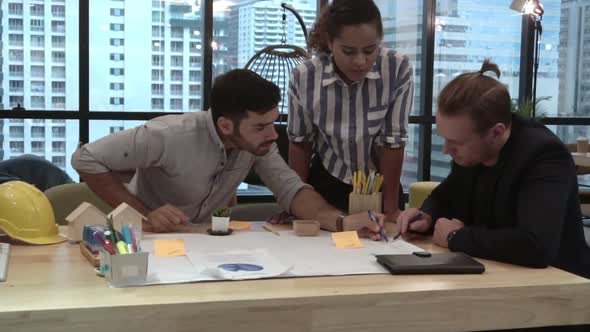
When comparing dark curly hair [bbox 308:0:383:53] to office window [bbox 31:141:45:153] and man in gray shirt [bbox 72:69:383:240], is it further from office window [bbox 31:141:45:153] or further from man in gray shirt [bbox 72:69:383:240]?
office window [bbox 31:141:45:153]

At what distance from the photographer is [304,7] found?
233 inches

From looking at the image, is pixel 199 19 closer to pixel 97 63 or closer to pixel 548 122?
pixel 97 63

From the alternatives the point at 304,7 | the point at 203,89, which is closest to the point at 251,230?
the point at 203,89

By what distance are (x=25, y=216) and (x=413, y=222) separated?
3.33 feet

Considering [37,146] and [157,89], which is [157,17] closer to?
[157,89]

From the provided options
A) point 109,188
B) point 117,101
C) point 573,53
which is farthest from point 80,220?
point 573,53

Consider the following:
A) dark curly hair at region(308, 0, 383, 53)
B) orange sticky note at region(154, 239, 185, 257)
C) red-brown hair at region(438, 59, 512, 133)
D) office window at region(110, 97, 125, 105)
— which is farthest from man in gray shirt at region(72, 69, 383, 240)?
office window at region(110, 97, 125, 105)

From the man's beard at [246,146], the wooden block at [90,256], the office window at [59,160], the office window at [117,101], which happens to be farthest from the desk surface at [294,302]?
the office window at [59,160]

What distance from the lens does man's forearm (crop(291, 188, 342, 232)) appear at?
1910 millimetres

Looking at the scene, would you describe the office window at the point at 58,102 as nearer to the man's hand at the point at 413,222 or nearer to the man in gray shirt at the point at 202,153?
the man in gray shirt at the point at 202,153

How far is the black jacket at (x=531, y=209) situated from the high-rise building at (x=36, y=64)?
14.2 ft

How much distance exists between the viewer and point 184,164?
2131 millimetres

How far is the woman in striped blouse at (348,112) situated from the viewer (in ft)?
7.27

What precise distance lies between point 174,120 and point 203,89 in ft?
11.6
